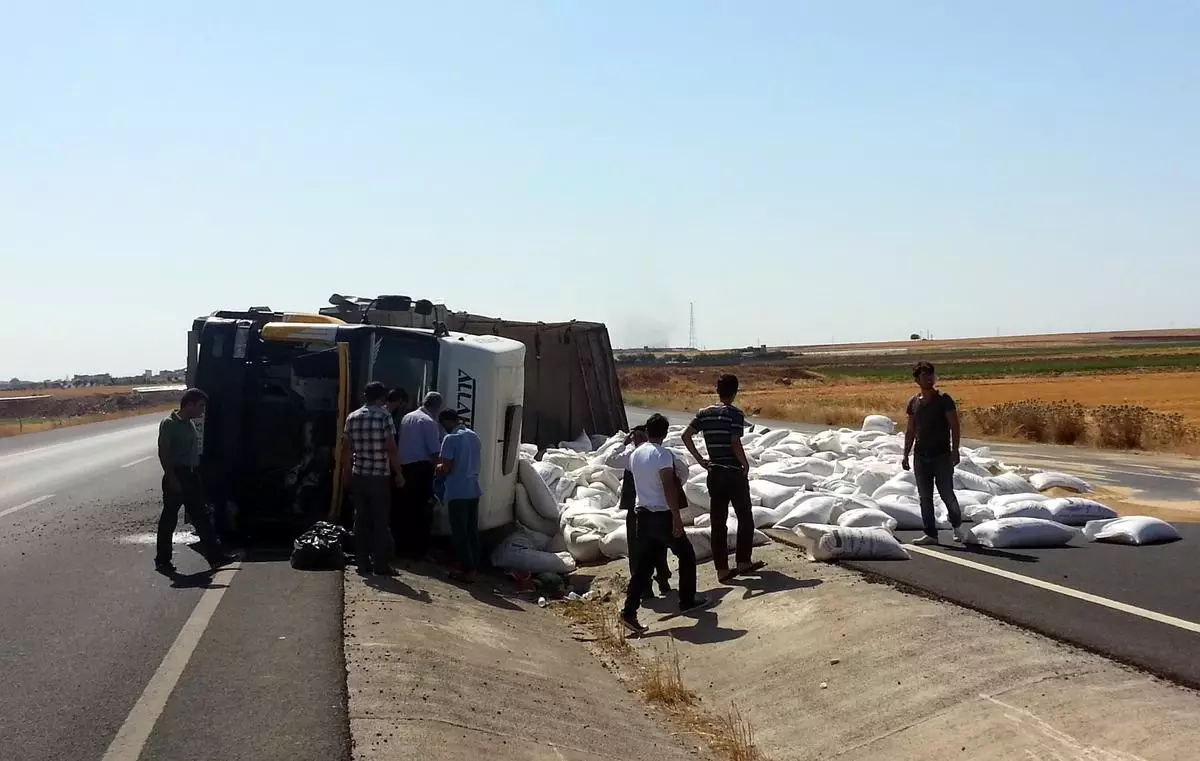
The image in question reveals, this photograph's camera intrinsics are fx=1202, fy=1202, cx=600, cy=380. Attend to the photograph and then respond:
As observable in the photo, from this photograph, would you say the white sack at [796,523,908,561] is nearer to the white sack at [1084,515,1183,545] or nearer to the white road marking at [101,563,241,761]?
the white sack at [1084,515,1183,545]

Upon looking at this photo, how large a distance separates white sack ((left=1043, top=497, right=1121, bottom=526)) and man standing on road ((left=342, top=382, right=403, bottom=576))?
6636 millimetres

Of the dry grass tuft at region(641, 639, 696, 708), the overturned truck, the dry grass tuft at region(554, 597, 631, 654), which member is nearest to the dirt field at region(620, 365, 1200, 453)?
the overturned truck

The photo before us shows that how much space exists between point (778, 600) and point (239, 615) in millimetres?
4102

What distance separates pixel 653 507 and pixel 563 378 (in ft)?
37.9

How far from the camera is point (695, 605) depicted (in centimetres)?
1008

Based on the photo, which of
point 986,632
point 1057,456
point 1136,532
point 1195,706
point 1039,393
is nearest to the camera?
point 1195,706

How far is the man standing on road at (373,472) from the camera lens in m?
9.89

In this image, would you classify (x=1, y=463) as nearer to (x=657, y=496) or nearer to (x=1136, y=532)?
(x=657, y=496)

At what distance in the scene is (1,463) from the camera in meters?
23.8

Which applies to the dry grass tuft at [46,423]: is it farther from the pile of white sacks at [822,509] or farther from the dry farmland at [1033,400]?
the pile of white sacks at [822,509]

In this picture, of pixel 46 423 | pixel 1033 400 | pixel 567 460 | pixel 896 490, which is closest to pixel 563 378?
pixel 567 460

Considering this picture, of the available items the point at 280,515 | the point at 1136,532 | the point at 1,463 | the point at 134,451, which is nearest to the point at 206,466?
the point at 280,515

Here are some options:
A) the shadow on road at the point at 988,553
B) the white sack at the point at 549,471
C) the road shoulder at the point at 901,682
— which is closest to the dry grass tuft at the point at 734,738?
the road shoulder at the point at 901,682

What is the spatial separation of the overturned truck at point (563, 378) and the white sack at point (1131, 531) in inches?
406
